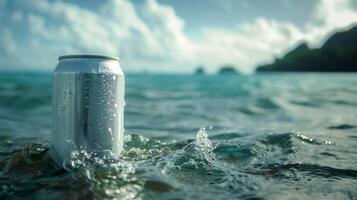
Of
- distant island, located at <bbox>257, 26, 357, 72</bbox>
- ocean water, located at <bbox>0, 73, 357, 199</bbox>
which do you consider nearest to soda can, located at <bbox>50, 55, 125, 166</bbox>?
ocean water, located at <bbox>0, 73, 357, 199</bbox>

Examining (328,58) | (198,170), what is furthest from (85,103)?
(328,58)

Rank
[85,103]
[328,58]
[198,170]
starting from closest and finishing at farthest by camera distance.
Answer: [85,103] → [198,170] → [328,58]

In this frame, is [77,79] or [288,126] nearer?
[77,79]

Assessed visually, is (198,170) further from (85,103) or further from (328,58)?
(328,58)

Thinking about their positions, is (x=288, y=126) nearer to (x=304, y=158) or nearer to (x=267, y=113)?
(x=267, y=113)

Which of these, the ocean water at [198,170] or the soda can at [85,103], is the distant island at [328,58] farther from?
the soda can at [85,103]

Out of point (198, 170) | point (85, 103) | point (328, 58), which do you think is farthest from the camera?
point (328, 58)

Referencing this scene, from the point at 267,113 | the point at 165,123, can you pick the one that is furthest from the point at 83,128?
the point at 267,113
